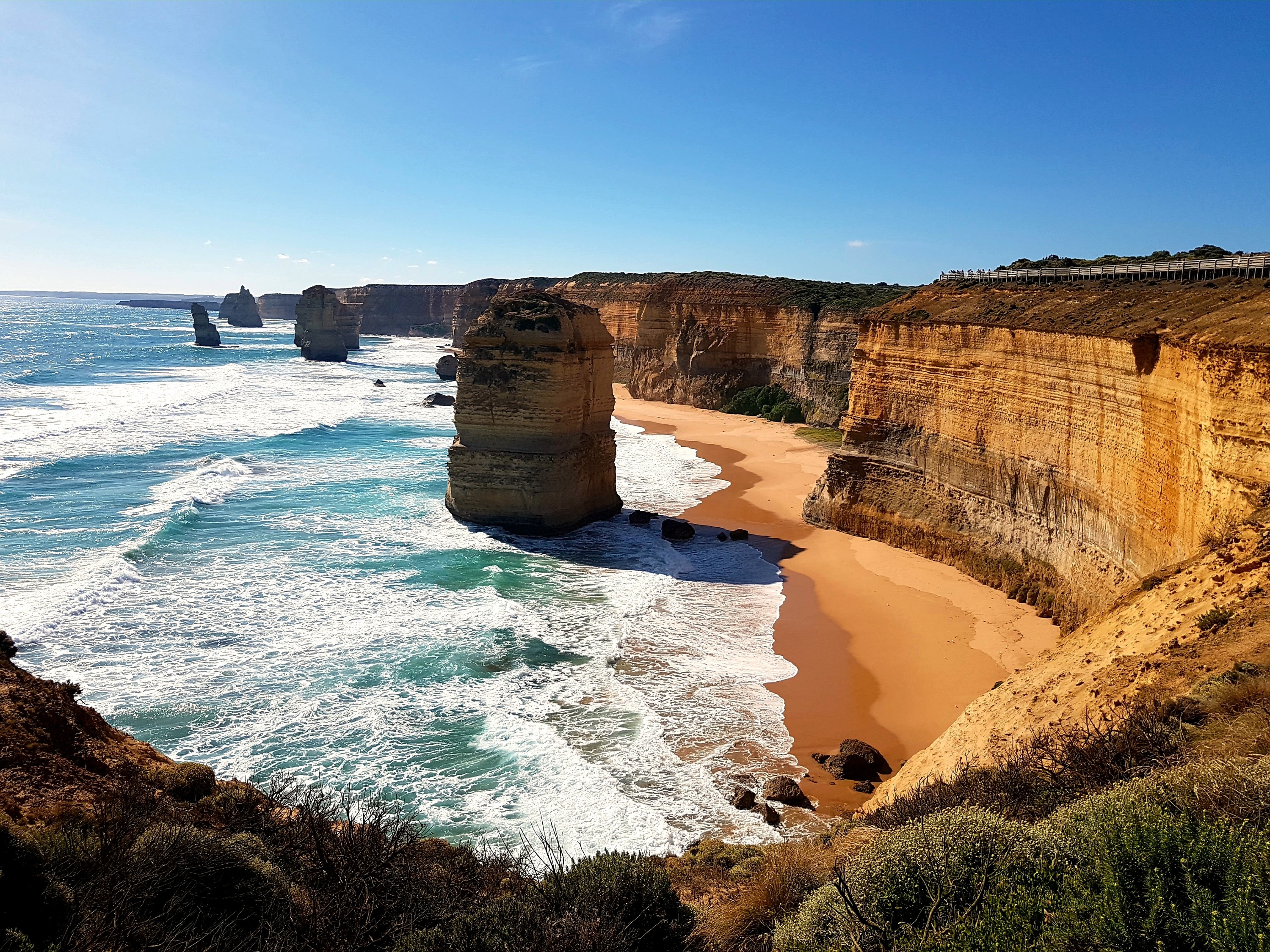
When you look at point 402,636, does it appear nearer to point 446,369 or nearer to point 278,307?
point 446,369

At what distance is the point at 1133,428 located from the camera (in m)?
14.4

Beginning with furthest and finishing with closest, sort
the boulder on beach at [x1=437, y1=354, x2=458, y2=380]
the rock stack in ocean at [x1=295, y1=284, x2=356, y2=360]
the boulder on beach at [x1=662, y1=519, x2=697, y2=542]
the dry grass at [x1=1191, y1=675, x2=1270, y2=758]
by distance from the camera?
the rock stack in ocean at [x1=295, y1=284, x2=356, y2=360] < the boulder on beach at [x1=437, y1=354, x2=458, y2=380] < the boulder on beach at [x1=662, y1=519, x2=697, y2=542] < the dry grass at [x1=1191, y1=675, x2=1270, y2=758]

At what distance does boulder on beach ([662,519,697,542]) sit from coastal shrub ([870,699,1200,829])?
51.9ft

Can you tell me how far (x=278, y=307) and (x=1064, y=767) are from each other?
206855mm

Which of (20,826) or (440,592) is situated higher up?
→ (20,826)

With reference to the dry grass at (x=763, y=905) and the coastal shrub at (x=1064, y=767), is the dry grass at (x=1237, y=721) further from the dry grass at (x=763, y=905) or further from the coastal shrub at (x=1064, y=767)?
the dry grass at (x=763, y=905)

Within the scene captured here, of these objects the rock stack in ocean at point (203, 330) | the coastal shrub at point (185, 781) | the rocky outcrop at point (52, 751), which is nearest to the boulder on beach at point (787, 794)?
the coastal shrub at point (185, 781)

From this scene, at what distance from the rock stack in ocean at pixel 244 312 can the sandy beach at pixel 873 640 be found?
145 metres

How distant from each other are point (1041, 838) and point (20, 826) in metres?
7.50

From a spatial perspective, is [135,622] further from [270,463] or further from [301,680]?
[270,463]

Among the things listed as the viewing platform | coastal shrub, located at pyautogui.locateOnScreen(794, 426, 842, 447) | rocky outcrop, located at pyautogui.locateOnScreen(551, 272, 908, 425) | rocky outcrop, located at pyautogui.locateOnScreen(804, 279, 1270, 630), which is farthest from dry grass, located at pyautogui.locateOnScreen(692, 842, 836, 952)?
rocky outcrop, located at pyautogui.locateOnScreen(551, 272, 908, 425)

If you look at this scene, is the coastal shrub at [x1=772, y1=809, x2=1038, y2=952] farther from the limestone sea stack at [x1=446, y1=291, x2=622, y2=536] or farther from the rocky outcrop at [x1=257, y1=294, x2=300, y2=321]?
the rocky outcrop at [x1=257, y1=294, x2=300, y2=321]

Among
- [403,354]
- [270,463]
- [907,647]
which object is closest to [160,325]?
[403,354]

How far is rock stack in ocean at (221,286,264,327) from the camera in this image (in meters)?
149
